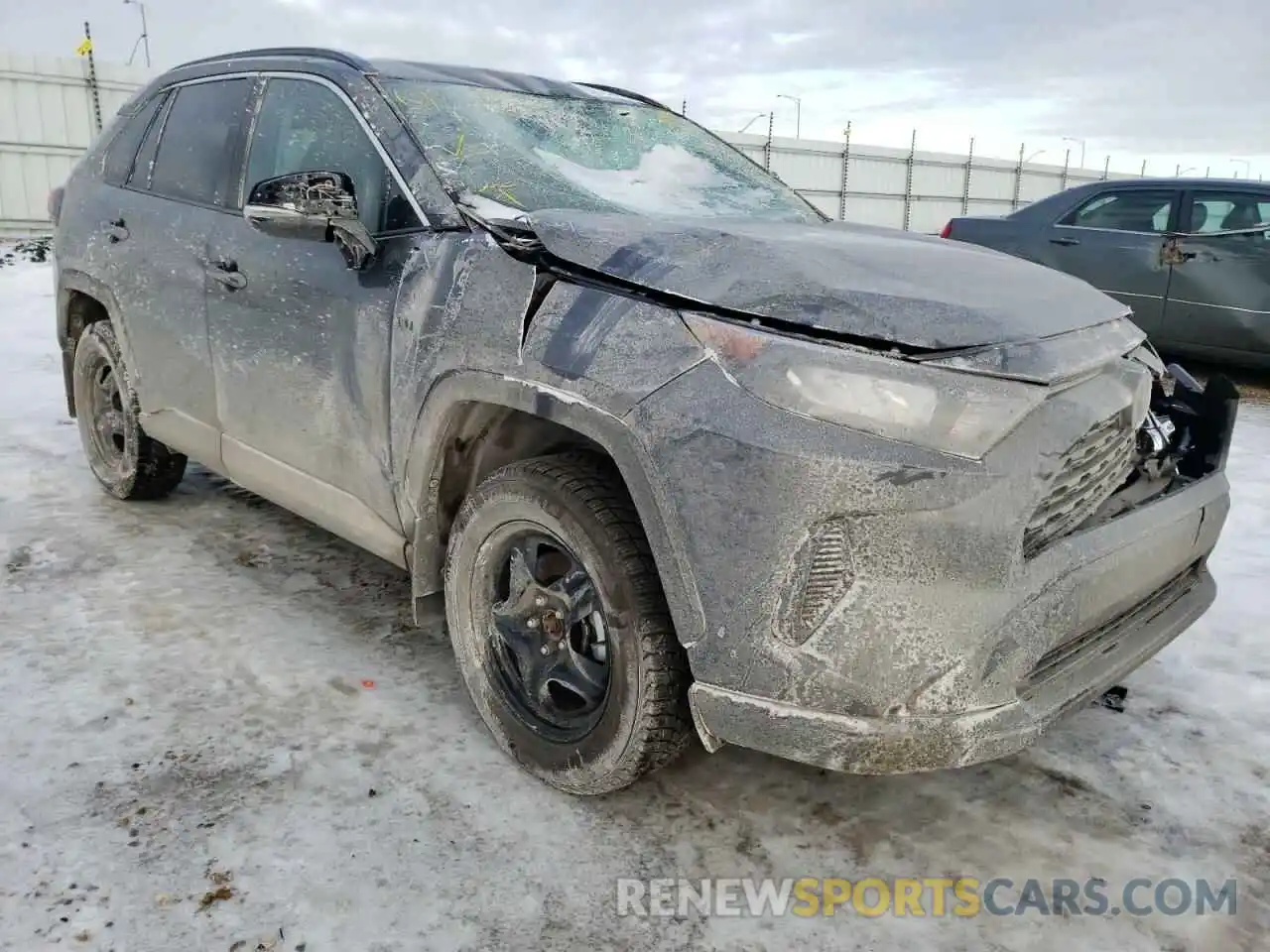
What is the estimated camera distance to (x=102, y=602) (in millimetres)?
3453

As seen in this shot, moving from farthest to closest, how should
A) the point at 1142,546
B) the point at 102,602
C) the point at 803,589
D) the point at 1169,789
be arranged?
the point at 102,602, the point at 1169,789, the point at 1142,546, the point at 803,589

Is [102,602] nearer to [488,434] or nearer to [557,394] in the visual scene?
[488,434]

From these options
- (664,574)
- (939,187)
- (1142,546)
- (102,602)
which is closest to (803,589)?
(664,574)

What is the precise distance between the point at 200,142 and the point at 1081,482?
3232 millimetres

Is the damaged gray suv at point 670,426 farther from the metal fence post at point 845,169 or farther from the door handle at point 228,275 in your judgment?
the metal fence post at point 845,169

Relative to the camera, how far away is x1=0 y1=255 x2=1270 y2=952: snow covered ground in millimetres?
2031

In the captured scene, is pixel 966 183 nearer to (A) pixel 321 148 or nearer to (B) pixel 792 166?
(B) pixel 792 166

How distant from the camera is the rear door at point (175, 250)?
3.47m

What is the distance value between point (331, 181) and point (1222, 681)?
3035 mm

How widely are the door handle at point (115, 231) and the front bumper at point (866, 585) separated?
2.91 m

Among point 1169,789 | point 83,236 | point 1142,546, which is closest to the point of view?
point 1142,546

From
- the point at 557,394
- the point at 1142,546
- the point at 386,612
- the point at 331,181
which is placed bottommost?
the point at 386,612

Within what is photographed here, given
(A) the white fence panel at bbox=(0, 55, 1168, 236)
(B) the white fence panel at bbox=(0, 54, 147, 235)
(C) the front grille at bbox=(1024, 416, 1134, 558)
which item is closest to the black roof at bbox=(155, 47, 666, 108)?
(C) the front grille at bbox=(1024, 416, 1134, 558)

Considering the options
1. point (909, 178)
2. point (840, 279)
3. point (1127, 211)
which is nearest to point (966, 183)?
point (909, 178)
